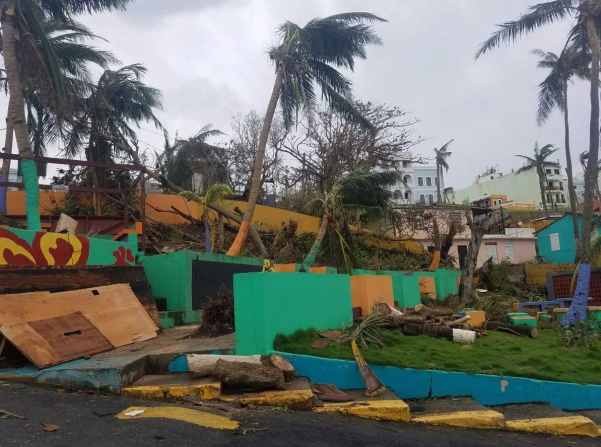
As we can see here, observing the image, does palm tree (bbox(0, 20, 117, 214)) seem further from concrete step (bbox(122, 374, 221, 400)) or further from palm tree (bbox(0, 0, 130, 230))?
concrete step (bbox(122, 374, 221, 400))

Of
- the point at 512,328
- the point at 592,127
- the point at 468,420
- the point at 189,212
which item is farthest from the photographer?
the point at 189,212

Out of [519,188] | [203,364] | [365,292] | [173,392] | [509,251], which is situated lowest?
[173,392]

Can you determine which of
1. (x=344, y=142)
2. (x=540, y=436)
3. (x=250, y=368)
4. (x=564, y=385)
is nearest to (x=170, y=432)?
(x=250, y=368)

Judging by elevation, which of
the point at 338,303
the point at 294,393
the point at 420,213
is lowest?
the point at 294,393

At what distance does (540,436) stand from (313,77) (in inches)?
506

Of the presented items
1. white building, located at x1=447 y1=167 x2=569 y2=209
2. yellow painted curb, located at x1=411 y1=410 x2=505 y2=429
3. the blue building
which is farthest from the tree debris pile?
white building, located at x1=447 y1=167 x2=569 y2=209

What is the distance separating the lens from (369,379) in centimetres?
521

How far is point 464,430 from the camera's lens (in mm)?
4559

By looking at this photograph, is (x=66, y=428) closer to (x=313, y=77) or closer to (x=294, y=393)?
(x=294, y=393)

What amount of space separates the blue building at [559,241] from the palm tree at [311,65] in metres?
15.4

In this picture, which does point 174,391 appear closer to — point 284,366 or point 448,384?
point 284,366

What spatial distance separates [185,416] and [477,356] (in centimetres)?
401

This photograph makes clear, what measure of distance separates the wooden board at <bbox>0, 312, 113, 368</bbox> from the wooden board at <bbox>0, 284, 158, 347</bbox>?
16cm

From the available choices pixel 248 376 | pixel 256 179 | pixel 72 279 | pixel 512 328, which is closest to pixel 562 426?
pixel 248 376
